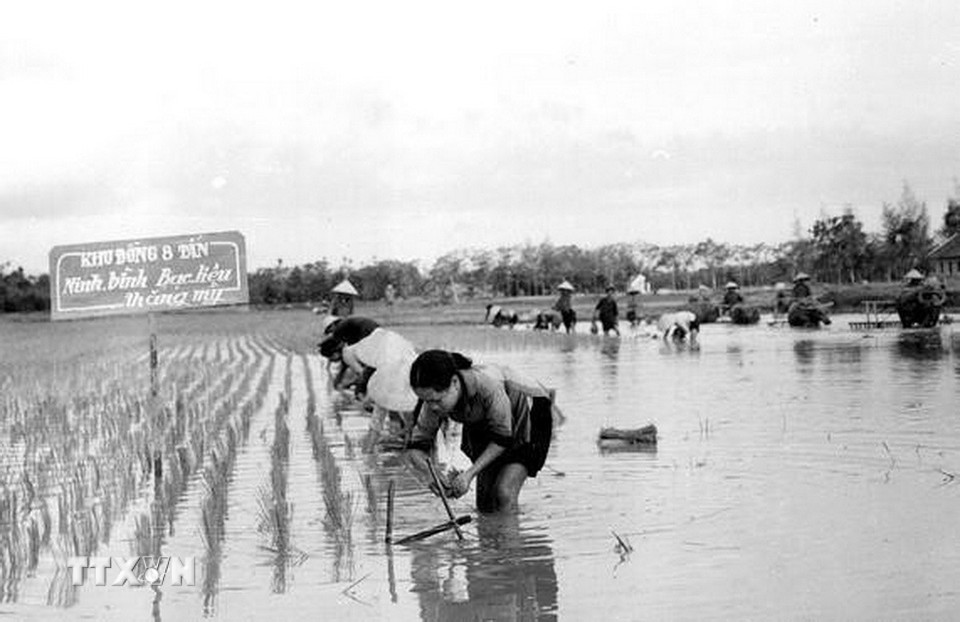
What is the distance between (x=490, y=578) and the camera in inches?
175

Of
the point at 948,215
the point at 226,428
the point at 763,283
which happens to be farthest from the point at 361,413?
the point at 763,283

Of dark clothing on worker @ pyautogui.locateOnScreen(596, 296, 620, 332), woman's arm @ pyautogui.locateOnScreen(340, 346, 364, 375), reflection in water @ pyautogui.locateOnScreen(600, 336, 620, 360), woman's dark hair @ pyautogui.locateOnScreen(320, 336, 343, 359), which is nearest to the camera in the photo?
woman's arm @ pyautogui.locateOnScreen(340, 346, 364, 375)

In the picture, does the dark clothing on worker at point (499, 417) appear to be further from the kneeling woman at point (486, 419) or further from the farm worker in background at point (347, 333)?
the farm worker in background at point (347, 333)

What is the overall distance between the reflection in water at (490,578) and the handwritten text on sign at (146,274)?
4.71 metres

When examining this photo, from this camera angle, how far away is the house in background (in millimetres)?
37594

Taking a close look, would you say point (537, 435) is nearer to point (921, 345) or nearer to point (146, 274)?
point (146, 274)

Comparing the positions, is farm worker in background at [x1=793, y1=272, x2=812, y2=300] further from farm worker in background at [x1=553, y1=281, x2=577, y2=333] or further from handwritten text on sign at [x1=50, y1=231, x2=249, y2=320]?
handwritten text on sign at [x1=50, y1=231, x2=249, y2=320]

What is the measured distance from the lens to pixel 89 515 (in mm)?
5645

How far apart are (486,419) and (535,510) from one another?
659 mm

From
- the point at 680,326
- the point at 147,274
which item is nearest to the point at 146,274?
the point at 147,274

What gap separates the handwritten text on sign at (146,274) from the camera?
30.7 feet

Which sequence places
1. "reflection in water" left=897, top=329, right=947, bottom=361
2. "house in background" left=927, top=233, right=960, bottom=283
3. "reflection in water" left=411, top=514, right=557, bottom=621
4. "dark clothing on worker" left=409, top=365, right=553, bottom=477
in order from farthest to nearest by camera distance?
"house in background" left=927, top=233, right=960, bottom=283 → "reflection in water" left=897, top=329, right=947, bottom=361 → "dark clothing on worker" left=409, top=365, right=553, bottom=477 → "reflection in water" left=411, top=514, right=557, bottom=621

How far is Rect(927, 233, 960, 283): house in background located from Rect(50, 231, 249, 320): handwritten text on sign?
3038 cm

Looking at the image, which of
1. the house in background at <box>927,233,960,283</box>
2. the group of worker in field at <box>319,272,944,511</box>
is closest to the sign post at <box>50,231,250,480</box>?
the group of worker in field at <box>319,272,944,511</box>
